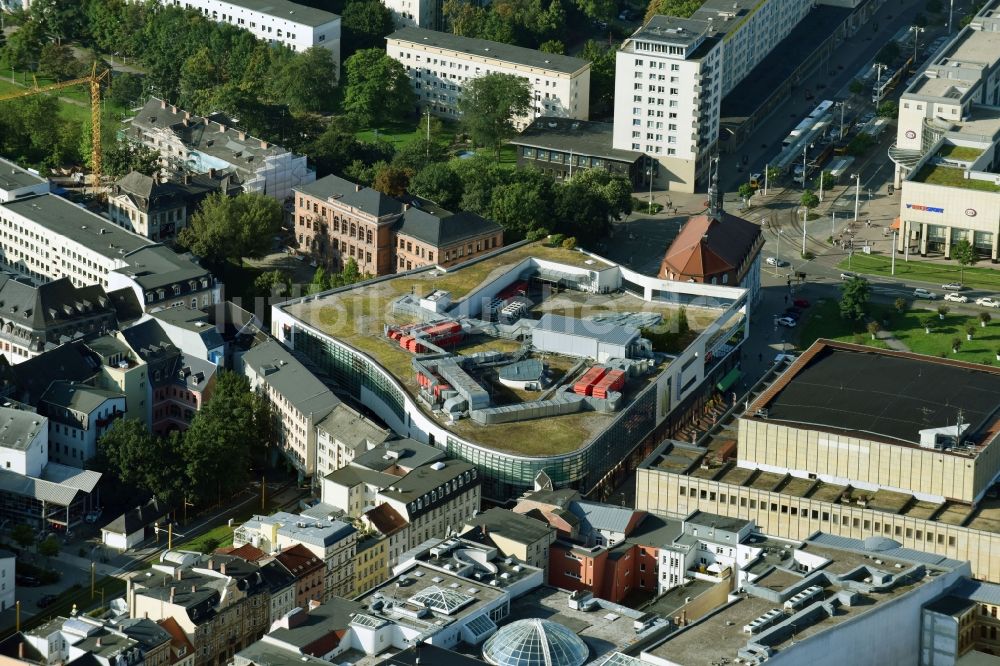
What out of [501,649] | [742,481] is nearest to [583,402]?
[742,481]

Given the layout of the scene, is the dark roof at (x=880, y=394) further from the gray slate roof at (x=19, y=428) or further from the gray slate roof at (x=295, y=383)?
the gray slate roof at (x=19, y=428)

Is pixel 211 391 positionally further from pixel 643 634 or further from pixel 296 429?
pixel 643 634

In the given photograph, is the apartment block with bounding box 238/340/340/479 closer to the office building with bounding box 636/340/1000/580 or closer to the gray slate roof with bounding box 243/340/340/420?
the gray slate roof with bounding box 243/340/340/420

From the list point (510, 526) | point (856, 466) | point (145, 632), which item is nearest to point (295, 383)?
point (510, 526)

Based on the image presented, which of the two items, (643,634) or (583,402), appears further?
(583,402)

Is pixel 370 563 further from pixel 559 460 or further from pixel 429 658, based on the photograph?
pixel 429 658

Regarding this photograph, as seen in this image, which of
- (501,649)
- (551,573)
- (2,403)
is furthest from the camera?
(2,403)
